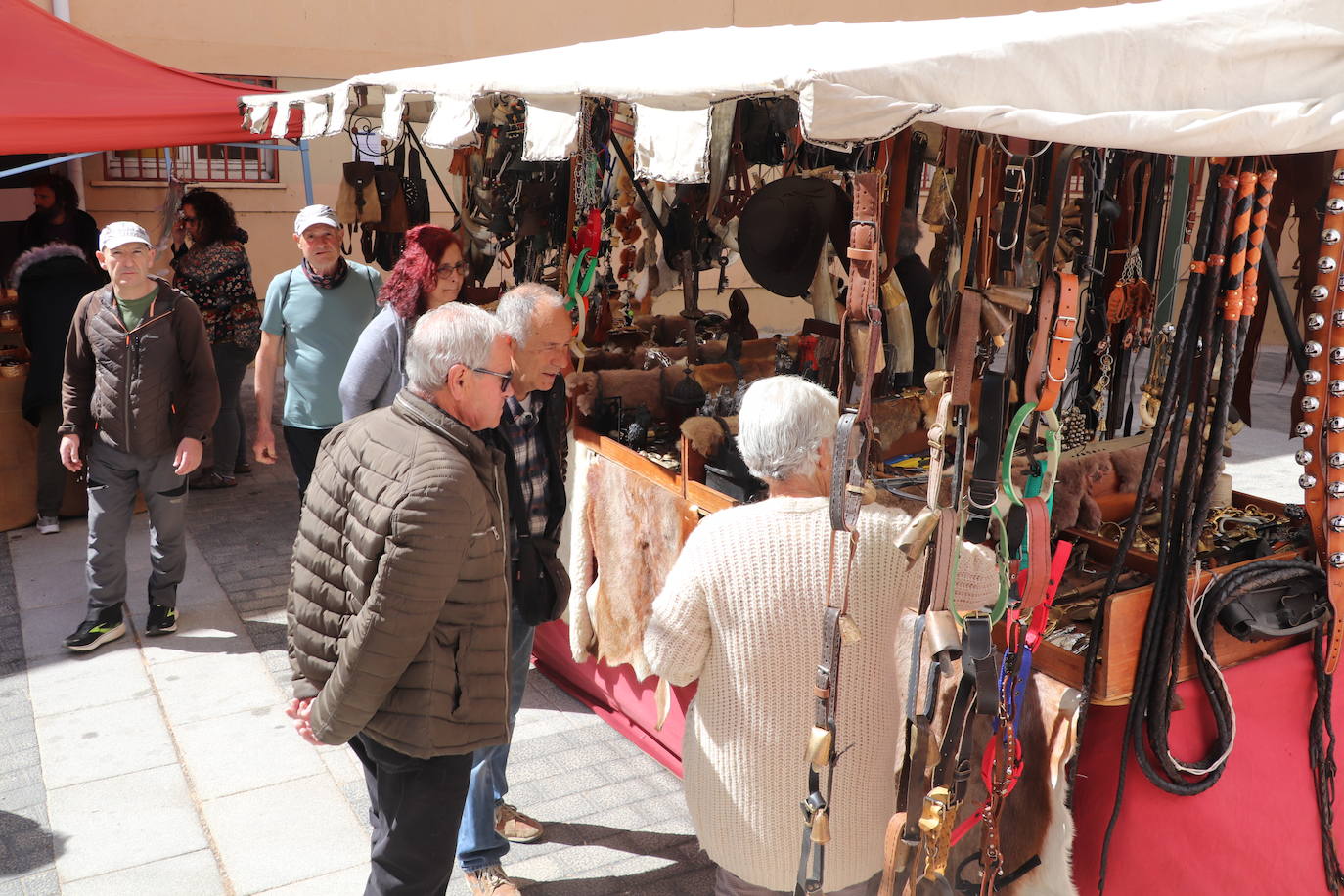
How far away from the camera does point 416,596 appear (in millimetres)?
2139

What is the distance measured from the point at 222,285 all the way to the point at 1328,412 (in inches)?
226

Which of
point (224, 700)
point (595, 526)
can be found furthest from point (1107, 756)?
point (224, 700)

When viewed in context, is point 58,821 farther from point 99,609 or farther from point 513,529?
point 513,529

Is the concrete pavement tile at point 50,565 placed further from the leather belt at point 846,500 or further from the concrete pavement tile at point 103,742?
the leather belt at point 846,500

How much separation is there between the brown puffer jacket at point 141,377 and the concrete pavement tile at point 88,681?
86 cm

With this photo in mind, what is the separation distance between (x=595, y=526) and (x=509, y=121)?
6.51 ft

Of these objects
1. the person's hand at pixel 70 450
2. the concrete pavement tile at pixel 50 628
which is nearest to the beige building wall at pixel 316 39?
the concrete pavement tile at pixel 50 628

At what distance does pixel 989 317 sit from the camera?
2039 mm

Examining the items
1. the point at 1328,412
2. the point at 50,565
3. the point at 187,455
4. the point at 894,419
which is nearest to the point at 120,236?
the point at 187,455

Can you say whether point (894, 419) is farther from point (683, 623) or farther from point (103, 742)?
point (103, 742)

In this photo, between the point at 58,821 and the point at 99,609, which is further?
the point at 99,609

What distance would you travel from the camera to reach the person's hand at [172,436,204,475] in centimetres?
453

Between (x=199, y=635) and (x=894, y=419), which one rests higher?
(x=894, y=419)

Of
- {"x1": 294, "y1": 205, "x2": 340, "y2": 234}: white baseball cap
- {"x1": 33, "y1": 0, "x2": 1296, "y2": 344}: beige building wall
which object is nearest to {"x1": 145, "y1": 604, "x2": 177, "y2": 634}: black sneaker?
{"x1": 294, "y1": 205, "x2": 340, "y2": 234}: white baseball cap
